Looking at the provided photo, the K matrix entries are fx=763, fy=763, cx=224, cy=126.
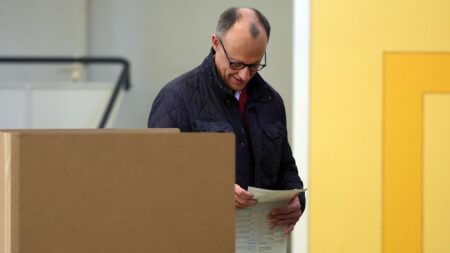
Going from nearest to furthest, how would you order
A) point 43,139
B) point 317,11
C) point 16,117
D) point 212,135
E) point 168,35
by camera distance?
point 43,139 → point 212,135 → point 317,11 → point 16,117 → point 168,35

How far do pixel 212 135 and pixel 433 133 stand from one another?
2.69 m

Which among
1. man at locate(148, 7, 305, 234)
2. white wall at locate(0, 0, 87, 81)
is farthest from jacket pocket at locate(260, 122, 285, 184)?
white wall at locate(0, 0, 87, 81)

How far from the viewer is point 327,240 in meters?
3.62

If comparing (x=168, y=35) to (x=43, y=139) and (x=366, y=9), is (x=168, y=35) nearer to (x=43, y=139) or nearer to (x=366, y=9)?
(x=366, y=9)

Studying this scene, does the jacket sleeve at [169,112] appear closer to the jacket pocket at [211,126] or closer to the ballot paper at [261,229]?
the jacket pocket at [211,126]

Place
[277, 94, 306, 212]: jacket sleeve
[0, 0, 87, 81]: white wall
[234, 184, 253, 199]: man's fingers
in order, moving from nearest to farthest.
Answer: [234, 184, 253, 199]: man's fingers, [277, 94, 306, 212]: jacket sleeve, [0, 0, 87, 81]: white wall

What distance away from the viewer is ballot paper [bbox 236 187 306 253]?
195 centimetres

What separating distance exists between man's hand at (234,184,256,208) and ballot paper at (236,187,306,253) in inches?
0.9

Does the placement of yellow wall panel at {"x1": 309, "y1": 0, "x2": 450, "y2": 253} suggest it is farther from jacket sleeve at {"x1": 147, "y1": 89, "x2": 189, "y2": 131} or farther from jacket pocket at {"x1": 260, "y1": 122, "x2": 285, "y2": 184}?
jacket sleeve at {"x1": 147, "y1": 89, "x2": 189, "y2": 131}

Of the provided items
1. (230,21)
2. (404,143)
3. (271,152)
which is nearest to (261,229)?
(271,152)

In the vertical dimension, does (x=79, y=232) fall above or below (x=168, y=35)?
below

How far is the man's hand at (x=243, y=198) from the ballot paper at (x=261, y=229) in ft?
0.08

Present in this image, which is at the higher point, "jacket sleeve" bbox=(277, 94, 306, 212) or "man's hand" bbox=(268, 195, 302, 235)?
"jacket sleeve" bbox=(277, 94, 306, 212)

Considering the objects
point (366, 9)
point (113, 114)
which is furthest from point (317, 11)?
point (113, 114)
